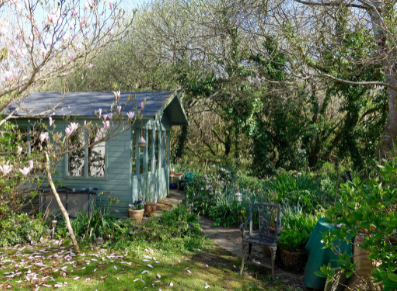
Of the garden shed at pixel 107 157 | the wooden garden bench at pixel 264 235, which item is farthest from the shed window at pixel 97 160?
the wooden garden bench at pixel 264 235

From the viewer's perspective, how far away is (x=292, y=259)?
5234mm

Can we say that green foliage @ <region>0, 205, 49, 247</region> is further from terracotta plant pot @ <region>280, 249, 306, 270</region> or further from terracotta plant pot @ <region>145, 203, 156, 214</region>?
terracotta plant pot @ <region>280, 249, 306, 270</region>

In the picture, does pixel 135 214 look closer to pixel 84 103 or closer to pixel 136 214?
pixel 136 214

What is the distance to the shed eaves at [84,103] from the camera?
789cm

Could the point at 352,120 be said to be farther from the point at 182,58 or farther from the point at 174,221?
the point at 174,221

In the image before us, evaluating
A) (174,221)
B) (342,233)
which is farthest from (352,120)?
(342,233)

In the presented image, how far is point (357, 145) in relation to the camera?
12547 millimetres

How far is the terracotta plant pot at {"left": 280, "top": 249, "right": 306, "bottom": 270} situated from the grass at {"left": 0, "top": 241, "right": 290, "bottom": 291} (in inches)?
19.1

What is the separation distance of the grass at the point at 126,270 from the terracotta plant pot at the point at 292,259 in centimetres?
48

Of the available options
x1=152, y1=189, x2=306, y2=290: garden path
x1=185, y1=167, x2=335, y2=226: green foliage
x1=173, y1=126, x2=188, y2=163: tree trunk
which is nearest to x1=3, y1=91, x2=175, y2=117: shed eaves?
x1=185, y1=167, x2=335, y2=226: green foliage

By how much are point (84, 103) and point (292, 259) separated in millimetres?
6718

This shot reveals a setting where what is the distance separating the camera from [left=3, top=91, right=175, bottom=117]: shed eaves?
7.89 meters

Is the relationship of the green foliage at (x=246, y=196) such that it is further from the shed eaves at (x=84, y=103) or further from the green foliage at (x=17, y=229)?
the green foliage at (x=17, y=229)

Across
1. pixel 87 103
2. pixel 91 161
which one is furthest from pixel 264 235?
pixel 87 103
